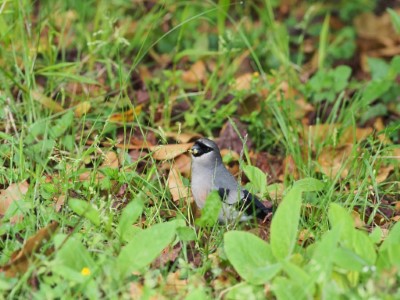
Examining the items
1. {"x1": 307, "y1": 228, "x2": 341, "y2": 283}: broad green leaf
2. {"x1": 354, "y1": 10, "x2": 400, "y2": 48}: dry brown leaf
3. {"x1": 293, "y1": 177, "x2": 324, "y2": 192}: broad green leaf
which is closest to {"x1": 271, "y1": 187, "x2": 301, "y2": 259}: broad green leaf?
{"x1": 307, "y1": 228, "x2": 341, "y2": 283}: broad green leaf

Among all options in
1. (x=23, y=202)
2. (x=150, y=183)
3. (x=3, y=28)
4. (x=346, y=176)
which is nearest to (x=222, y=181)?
(x=150, y=183)

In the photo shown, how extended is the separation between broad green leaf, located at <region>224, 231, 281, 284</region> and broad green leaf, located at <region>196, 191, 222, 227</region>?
0.28 metres

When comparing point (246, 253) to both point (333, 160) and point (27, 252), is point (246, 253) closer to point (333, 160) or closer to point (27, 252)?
point (27, 252)

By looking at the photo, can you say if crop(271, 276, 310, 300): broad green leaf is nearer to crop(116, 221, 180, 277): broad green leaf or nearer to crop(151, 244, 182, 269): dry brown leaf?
crop(116, 221, 180, 277): broad green leaf

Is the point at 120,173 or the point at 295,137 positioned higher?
the point at 120,173

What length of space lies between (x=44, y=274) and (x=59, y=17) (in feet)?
9.64

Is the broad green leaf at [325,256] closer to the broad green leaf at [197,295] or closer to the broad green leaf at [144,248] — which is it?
the broad green leaf at [197,295]

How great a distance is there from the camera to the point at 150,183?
3.79m

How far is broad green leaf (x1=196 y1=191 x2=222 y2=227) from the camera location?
3.23m

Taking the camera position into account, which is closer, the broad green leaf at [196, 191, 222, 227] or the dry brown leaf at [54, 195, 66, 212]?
the broad green leaf at [196, 191, 222, 227]

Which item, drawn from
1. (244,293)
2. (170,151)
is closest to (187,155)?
(170,151)

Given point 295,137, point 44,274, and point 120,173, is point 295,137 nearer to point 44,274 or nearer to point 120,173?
point 120,173

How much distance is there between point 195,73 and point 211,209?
78.1 inches

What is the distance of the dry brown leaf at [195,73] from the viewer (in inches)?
202
